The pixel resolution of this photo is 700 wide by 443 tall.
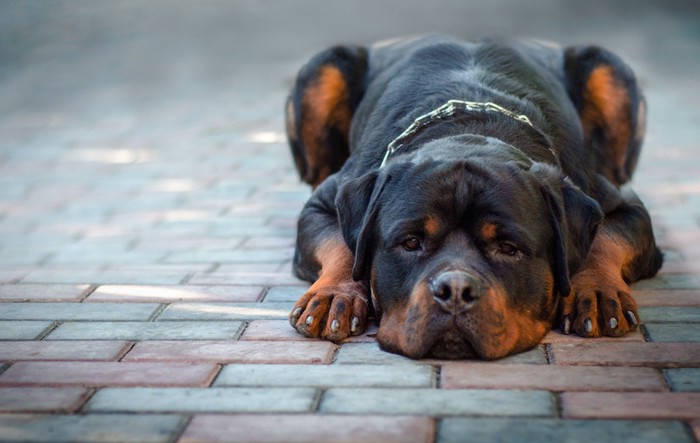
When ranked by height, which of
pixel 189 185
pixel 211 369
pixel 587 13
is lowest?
pixel 587 13

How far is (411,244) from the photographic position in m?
3.53

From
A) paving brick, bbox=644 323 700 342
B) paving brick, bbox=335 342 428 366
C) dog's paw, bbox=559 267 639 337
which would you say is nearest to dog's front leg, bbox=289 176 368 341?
paving brick, bbox=335 342 428 366

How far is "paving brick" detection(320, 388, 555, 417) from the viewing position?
281 centimetres

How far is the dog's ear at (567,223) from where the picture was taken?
11.6 ft

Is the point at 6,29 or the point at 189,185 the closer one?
the point at 189,185

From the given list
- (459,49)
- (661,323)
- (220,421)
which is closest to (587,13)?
(459,49)

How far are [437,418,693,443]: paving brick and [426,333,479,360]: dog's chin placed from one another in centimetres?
51

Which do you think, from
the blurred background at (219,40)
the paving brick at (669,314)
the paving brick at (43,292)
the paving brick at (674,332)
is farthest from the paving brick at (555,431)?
the blurred background at (219,40)

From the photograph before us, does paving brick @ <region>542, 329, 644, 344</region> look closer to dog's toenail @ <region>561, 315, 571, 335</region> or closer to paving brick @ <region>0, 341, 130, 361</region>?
dog's toenail @ <region>561, 315, 571, 335</region>

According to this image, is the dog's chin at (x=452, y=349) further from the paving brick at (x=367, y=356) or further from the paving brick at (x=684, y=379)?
the paving brick at (x=684, y=379)

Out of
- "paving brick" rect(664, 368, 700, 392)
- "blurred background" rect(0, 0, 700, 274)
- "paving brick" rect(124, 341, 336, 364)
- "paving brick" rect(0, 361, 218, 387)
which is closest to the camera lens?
"paving brick" rect(664, 368, 700, 392)

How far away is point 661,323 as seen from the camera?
3672 millimetres

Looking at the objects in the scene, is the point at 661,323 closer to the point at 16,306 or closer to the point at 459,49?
the point at 459,49

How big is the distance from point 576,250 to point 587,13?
12.0 meters
